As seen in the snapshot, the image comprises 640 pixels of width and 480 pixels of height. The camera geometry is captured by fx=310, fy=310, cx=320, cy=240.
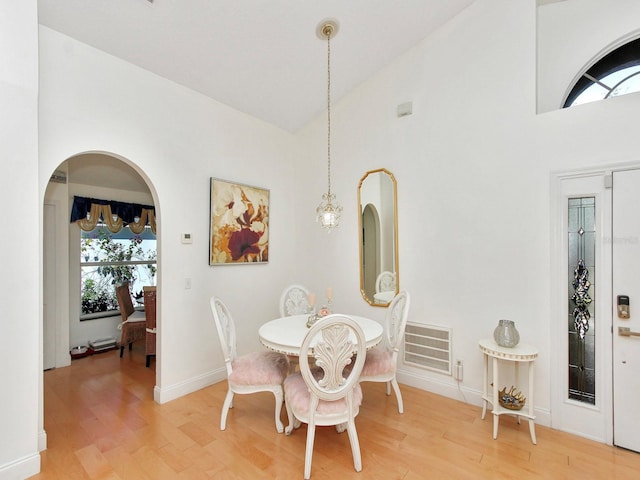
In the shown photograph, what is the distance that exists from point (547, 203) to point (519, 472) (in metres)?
2.04

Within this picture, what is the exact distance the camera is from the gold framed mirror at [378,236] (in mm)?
3592

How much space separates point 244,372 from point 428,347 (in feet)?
6.36

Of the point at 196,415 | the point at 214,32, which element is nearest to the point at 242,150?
the point at 214,32

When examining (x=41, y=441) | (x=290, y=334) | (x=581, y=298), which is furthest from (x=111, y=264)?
(x=581, y=298)

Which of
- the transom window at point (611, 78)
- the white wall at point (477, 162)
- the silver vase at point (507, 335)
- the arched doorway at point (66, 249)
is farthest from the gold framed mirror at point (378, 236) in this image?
the arched doorway at point (66, 249)

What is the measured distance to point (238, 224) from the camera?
3.80 metres

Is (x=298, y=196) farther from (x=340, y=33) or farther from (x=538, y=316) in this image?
(x=538, y=316)

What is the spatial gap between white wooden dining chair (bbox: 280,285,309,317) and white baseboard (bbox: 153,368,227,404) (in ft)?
3.28

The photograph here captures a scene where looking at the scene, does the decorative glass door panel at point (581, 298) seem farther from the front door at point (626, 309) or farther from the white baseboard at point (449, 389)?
the white baseboard at point (449, 389)

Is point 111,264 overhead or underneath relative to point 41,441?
overhead

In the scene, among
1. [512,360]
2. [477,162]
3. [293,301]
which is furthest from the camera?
[293,301]

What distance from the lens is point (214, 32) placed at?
9.05 feet

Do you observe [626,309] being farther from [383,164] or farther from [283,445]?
[283,445]

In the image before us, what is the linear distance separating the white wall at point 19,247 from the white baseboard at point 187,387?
102cm
